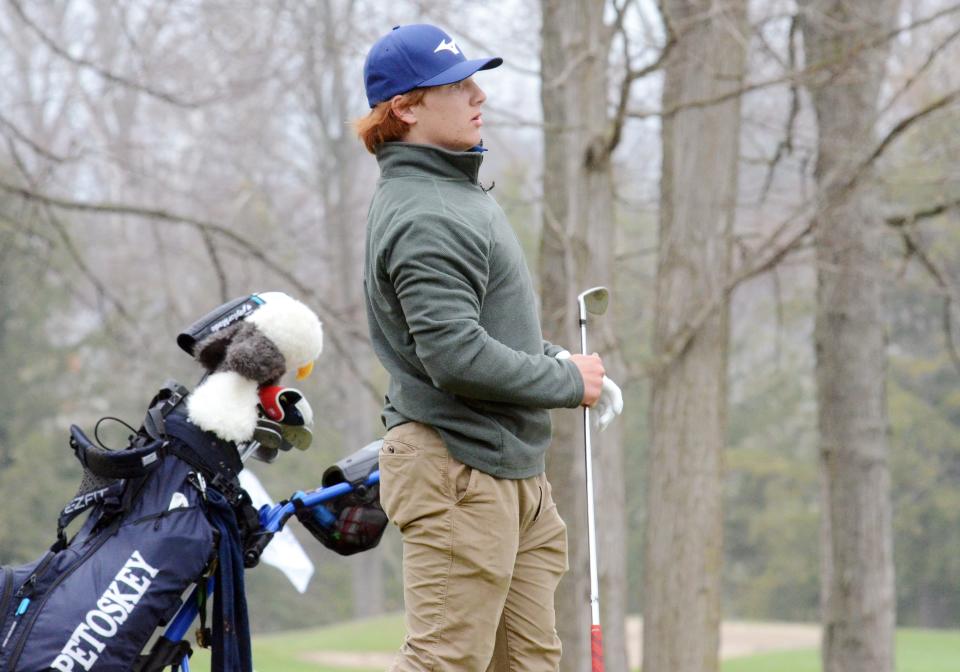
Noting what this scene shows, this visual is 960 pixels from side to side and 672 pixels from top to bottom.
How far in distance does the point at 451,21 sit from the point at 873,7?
2678 mm

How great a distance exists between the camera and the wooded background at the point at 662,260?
5992 mm

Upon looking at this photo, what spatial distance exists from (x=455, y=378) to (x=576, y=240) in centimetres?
311

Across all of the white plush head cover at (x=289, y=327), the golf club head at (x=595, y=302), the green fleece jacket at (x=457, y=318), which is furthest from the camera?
the white plush head cover at (x=289, y=327)

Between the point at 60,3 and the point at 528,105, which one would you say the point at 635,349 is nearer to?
the point at 528,105

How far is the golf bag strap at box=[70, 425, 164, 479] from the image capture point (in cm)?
331

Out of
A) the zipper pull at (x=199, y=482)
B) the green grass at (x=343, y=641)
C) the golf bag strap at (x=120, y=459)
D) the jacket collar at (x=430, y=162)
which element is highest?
the jacket collar at (x=430, y=162)

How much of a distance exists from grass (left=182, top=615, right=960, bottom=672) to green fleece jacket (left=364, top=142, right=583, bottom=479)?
316 inches

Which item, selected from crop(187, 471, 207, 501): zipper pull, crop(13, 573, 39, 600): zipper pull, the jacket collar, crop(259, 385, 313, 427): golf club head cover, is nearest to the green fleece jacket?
the jacket collar

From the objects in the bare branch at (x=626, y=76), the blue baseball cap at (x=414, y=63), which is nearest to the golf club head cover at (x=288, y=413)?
the blue baseball cap at (x=414, y=63)

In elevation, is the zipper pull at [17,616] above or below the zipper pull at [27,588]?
below

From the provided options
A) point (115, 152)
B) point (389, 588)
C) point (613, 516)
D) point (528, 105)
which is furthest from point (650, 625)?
point (389, 588)

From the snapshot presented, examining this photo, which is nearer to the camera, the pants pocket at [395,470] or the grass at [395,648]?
the pants pocket at [395,470]

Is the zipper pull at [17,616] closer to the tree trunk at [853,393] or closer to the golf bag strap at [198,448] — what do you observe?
the golf bag strap at [198,448]

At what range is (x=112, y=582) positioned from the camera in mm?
3252
